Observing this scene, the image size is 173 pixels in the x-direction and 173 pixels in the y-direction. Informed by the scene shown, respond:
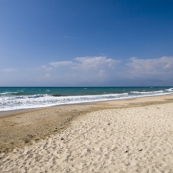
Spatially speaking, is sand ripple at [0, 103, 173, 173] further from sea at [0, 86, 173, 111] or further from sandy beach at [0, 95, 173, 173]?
sea at [0, 86, 173, 111]

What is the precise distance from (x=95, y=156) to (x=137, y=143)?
73.3 inches

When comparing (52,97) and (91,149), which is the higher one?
(52,97)

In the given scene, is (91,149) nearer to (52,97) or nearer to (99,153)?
(99,153)

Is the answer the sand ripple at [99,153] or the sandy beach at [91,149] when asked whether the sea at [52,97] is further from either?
the sand ripple at [99,153]

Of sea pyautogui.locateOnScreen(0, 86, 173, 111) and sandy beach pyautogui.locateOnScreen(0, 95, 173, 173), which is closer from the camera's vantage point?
sandy beach pyautogui.locateOnScreen(0, 95, 173, 173)

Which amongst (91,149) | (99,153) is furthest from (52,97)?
(99,153)

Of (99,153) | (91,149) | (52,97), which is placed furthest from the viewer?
(52,97)

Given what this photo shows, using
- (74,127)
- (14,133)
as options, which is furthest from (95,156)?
(14,133)

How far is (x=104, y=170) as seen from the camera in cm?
450

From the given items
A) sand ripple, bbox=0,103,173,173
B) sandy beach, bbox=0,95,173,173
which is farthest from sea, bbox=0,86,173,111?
sand ripple, bbox=0,103,173,173

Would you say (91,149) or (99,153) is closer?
(99,153)

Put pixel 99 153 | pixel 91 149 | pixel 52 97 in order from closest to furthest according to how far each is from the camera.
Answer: pixel 99 153, pixel 91 149, pixel 52 97

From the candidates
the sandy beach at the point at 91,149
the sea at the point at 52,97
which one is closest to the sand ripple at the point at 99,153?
the sandy beach at the point at 91,149

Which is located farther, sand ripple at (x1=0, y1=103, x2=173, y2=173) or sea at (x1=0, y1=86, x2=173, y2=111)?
sea at (x1=0, y1=86, x2=173, y2=111)
